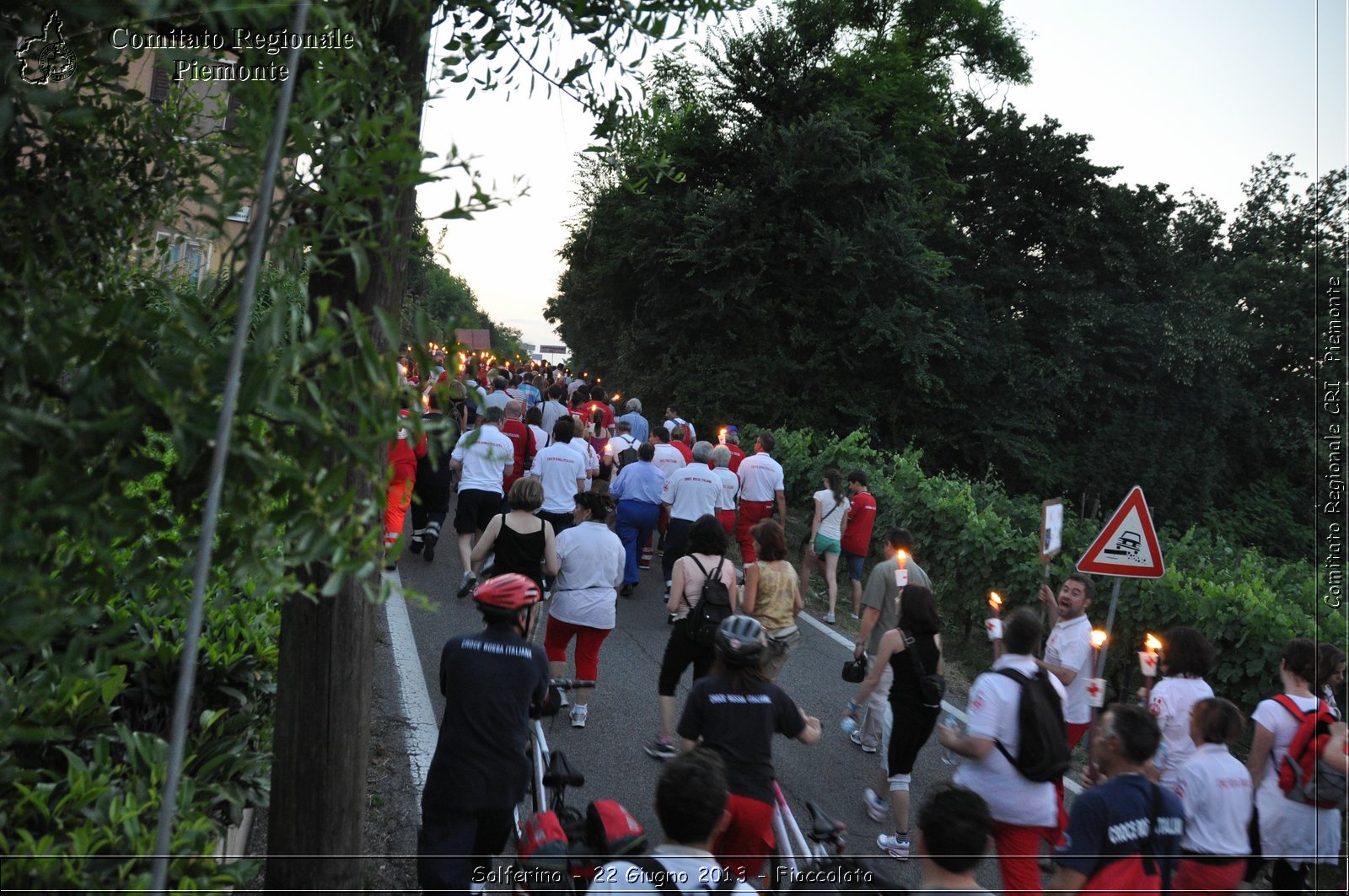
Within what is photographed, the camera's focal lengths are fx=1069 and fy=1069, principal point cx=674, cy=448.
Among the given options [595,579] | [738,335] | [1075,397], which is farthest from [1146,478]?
[595,579]

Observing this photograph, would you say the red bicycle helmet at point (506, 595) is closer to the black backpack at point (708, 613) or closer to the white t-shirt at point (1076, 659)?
the black backpack at point (708, 613)

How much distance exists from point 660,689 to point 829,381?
23.2 meters

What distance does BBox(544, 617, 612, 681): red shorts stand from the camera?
7.64 m

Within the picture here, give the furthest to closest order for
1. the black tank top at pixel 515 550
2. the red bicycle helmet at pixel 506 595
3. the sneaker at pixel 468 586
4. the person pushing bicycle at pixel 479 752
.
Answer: the sneaker at pixel 468 586 → the black tank top at pixel 515 550 → the red bicycle helmet at pixel 506 595 → the person pushing bicycle at pixel 479 752

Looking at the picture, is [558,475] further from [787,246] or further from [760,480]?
[787,246]

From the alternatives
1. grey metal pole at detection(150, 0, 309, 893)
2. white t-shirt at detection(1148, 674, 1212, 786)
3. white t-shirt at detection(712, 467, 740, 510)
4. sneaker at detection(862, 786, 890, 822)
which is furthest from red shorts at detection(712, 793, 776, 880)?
white t-shirt at detection(712, 467, 740, 510)

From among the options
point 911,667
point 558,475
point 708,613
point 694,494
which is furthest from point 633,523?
point 911,667

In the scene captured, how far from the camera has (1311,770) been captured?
17.5 ft

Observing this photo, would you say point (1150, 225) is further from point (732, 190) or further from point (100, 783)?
point (100, 783)

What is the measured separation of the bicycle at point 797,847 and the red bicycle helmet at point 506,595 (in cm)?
147

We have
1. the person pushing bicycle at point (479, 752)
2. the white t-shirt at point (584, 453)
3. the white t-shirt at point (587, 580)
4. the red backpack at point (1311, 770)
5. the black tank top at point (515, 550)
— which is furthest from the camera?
the white t-shirt at point (584, 453)

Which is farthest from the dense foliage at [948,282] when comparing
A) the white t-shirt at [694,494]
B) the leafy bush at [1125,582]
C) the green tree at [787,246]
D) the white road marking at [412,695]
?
the white road marking at [412,695]

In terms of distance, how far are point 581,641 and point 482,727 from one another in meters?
3.35

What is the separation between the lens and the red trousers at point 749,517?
12.4 meters
